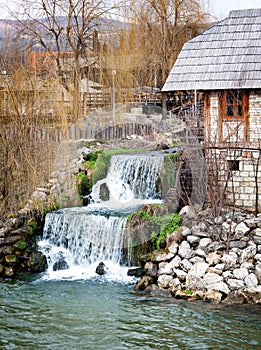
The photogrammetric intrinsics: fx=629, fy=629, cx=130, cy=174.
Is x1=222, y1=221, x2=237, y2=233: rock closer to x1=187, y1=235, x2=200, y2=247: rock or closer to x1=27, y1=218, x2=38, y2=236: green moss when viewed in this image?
x1=187, y1=235, x2=200, y2=247: rock

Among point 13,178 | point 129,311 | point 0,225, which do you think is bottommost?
point 129,311

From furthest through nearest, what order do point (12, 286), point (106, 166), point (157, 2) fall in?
point (157, 2), point (106, 166), point (12, 286)

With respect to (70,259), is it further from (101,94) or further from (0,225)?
(101,94)

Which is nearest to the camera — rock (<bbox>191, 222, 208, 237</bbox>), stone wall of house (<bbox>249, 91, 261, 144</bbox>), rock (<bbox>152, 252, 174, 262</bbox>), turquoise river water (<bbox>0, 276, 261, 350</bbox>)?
turquoise river water (<bbox>0, 276, 261, 350</bbox>)

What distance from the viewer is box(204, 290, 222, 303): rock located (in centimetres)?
1241

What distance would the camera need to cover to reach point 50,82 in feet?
55.5

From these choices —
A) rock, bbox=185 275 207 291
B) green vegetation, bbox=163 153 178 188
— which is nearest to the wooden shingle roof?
green vegetation, bbox=163 153 178 188

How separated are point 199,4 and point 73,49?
5.51m

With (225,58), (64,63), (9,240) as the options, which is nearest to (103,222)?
(9,240)

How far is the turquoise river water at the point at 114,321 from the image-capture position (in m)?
10.7

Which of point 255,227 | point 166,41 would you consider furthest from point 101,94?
point 255,227

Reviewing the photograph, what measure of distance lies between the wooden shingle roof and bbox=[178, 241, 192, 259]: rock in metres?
4.02

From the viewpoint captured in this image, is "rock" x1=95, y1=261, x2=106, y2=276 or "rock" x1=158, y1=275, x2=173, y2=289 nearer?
"rock" x1=158, y1=275, x2=173, y2=289

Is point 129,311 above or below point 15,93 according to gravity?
below
